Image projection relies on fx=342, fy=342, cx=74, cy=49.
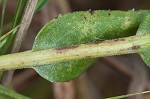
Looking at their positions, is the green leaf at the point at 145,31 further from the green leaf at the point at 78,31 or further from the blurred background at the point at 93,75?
the blurred background at the point at 93,75

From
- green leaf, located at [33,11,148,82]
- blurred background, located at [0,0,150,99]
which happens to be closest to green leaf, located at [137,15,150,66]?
green leaf, located at [33,11,148,82]

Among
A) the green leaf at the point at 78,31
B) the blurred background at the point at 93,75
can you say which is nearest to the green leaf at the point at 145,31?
the green leaf at the point at 78,31

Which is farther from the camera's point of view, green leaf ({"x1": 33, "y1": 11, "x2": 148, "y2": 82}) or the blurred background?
the blurred background

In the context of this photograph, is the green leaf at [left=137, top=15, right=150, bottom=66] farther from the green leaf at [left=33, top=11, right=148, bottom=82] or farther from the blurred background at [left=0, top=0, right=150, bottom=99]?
the blurred background at [left=0, top=0, right=150, bottom=99]

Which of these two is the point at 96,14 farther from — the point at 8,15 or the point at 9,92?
the point at 8,15

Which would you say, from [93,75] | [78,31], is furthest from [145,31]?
[93,75]
